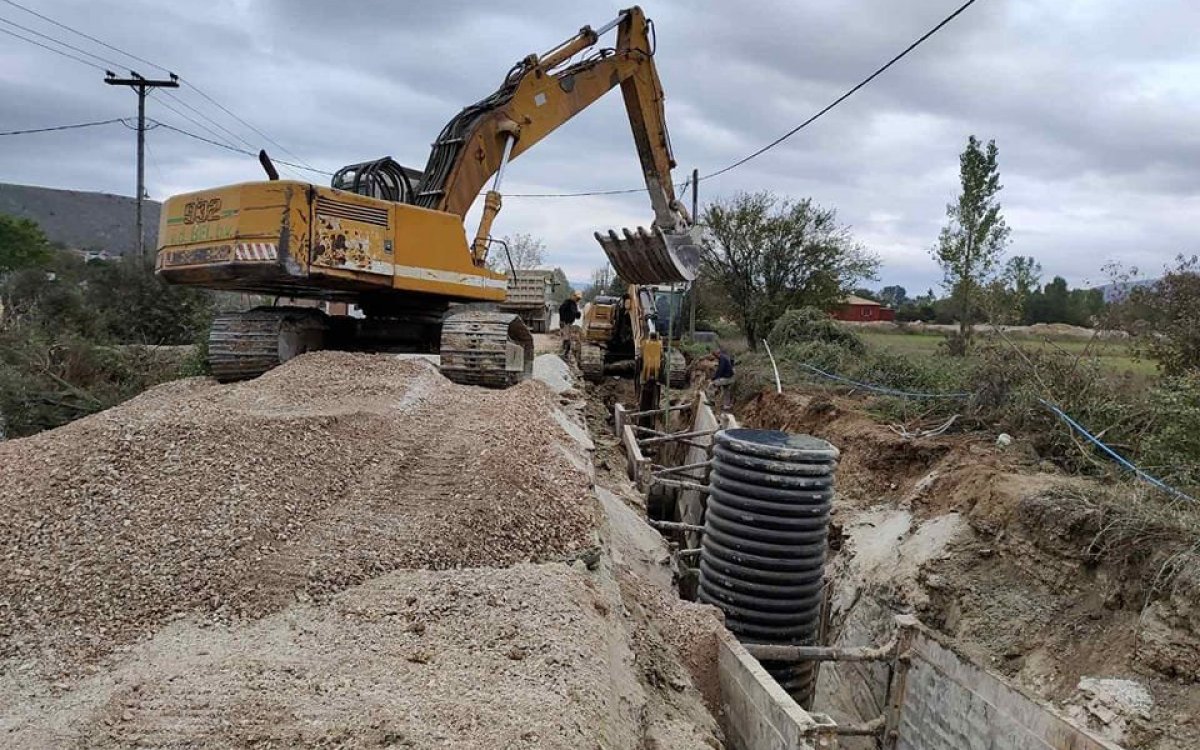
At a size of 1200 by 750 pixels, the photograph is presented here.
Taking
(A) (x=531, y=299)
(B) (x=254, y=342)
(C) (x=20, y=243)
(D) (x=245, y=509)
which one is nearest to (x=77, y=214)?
(C) (x=20, y=243)

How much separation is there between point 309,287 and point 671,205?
4.44 metres

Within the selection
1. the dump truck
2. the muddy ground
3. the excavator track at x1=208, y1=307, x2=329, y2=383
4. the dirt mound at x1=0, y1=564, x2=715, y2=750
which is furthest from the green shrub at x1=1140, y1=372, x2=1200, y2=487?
the dump truck

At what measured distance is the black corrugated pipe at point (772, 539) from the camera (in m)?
4.91

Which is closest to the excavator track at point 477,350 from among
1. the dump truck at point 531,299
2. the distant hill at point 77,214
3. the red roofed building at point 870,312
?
the dump truck at point 531,299

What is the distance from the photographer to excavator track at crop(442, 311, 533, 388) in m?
6.90

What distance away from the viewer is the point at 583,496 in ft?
15.0

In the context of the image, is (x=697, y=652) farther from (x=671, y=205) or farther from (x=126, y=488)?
(x=671, y=205)

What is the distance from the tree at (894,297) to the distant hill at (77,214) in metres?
45.4

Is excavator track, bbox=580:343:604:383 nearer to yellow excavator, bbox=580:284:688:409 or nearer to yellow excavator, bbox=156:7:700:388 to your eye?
yellow excavator, bbox=580:284:688:409

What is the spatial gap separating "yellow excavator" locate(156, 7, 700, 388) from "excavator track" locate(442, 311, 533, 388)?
0.03 feet

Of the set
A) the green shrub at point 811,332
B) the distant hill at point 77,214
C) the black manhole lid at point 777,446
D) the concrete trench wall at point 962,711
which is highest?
the distant hill at point 77,214

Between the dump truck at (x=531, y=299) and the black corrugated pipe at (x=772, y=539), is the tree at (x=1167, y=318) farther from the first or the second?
the dump truck at (x=531, y=299)

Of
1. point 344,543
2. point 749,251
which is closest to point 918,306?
point 749,251

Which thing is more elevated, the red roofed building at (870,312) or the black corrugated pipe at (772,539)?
the red roofed building at (870,312)
